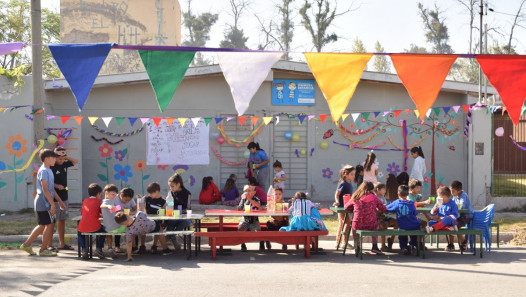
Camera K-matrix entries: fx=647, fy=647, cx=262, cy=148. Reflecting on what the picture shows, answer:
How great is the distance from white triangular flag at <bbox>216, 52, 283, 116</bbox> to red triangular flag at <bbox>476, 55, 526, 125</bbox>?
3107 millimetres

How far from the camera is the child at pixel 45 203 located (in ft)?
32.4

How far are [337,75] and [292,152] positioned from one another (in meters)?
7.89

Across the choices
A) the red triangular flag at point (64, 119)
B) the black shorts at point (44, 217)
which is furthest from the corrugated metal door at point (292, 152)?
the black shorts at point (44, 217)

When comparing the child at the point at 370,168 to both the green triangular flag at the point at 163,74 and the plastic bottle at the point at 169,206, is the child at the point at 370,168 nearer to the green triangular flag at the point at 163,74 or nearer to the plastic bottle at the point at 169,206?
the plastic bottle at the point at 169,206

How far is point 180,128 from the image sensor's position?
16.9m

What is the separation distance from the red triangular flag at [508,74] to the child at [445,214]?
1.74m

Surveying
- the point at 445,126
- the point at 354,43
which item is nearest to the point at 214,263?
the point at 445,126

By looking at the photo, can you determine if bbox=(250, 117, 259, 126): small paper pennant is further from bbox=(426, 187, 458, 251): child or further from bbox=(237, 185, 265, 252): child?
bbox=(426, 187, 458, 251): child

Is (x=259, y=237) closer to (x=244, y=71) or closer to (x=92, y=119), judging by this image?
(x=244, y=71)

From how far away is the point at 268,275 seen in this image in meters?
8.34

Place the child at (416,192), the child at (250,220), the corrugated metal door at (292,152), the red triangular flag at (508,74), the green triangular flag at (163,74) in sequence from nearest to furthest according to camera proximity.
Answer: the green triangular flag at (163,74) → the red triangular flag at (508,74) → the child at (250,220) → the child at (416,192) → the corrugated metal door at (292,152)

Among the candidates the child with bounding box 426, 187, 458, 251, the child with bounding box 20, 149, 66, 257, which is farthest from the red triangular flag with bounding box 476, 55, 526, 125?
the child with bounding box 20, 149, 66, 257

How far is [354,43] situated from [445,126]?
40.9 meters

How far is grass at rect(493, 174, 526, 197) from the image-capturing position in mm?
16328
